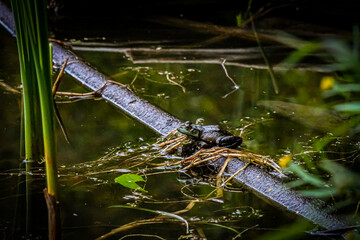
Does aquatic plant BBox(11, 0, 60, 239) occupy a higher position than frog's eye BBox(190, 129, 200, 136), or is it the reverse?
aquatic plant BBox(11, 0, 60, 239)

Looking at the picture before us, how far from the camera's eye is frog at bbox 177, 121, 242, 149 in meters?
2.45

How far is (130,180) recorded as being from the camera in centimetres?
217

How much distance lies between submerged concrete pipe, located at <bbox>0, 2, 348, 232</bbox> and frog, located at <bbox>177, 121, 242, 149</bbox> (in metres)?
0.13

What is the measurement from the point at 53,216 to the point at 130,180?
48cm

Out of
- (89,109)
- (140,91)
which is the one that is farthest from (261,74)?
(89,109)

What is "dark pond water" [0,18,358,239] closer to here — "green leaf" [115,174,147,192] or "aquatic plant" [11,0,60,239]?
"green leaf" [115,174,147,192]

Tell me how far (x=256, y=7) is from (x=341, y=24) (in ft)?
3.29

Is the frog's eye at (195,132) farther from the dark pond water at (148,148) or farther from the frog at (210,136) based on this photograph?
the dark pond water at (148,148)

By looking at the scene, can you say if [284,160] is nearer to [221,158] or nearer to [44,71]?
[221,158]

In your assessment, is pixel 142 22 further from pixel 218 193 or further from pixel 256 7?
pixel 218 193

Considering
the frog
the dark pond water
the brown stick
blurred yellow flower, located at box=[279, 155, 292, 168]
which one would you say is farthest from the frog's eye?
the brown stick

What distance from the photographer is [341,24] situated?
547 centimetres

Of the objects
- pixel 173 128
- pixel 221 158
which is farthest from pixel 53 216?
pixel 173 128

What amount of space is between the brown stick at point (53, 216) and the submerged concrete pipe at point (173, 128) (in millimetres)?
893
